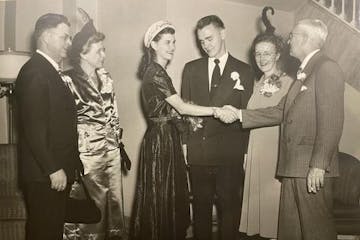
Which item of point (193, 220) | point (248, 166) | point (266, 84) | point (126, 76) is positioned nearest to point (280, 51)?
point (266, 84)

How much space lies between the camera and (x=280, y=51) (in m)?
2.24

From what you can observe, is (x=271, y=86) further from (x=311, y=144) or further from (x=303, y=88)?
(x=311, y=144)

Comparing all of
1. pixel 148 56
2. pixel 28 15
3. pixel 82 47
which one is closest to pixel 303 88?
pixel 148 56

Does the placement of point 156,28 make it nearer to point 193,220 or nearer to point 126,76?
point 126,76

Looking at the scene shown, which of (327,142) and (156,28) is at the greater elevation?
(156,28)

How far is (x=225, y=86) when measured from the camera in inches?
86.7

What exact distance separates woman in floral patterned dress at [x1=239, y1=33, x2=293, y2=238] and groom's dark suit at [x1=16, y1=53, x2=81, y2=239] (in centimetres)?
84

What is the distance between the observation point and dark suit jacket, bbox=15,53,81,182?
79.7 inches

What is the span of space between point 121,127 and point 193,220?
0.56 meters

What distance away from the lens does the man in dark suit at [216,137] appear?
2.20 m

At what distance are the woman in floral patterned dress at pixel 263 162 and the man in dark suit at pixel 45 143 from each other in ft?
2.73

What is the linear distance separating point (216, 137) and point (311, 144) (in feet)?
1.44

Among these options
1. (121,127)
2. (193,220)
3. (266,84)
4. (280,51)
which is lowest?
(193,220)

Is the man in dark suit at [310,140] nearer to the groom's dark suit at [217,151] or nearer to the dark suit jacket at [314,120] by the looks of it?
the dark suit jacket at [314,120]
